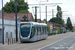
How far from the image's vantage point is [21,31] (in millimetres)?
36750

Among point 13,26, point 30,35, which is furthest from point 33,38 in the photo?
point 13,26

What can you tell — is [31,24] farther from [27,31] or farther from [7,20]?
[7,20]

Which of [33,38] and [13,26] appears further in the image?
[13,26]

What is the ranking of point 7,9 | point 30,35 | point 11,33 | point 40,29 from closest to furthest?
point 30,35 → point 40,29 → point 11,33 → point 7,9

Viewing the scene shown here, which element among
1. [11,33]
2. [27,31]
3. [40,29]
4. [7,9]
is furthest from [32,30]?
[7,9]

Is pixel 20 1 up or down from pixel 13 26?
up

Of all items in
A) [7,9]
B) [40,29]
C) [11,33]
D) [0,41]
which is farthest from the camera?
[7,9]

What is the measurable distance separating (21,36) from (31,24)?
7.51 ft

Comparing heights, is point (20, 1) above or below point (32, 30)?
above

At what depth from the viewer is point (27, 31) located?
36.5 meters

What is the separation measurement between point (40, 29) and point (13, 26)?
8156mm

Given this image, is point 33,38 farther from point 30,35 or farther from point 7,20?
point 7,20

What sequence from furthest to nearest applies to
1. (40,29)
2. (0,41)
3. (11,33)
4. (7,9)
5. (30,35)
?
1. (7,9)
2. (11,33)
3. (40,29)
4. (0,41)
5. (30,35)

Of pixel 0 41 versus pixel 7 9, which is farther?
pixel 7 9
